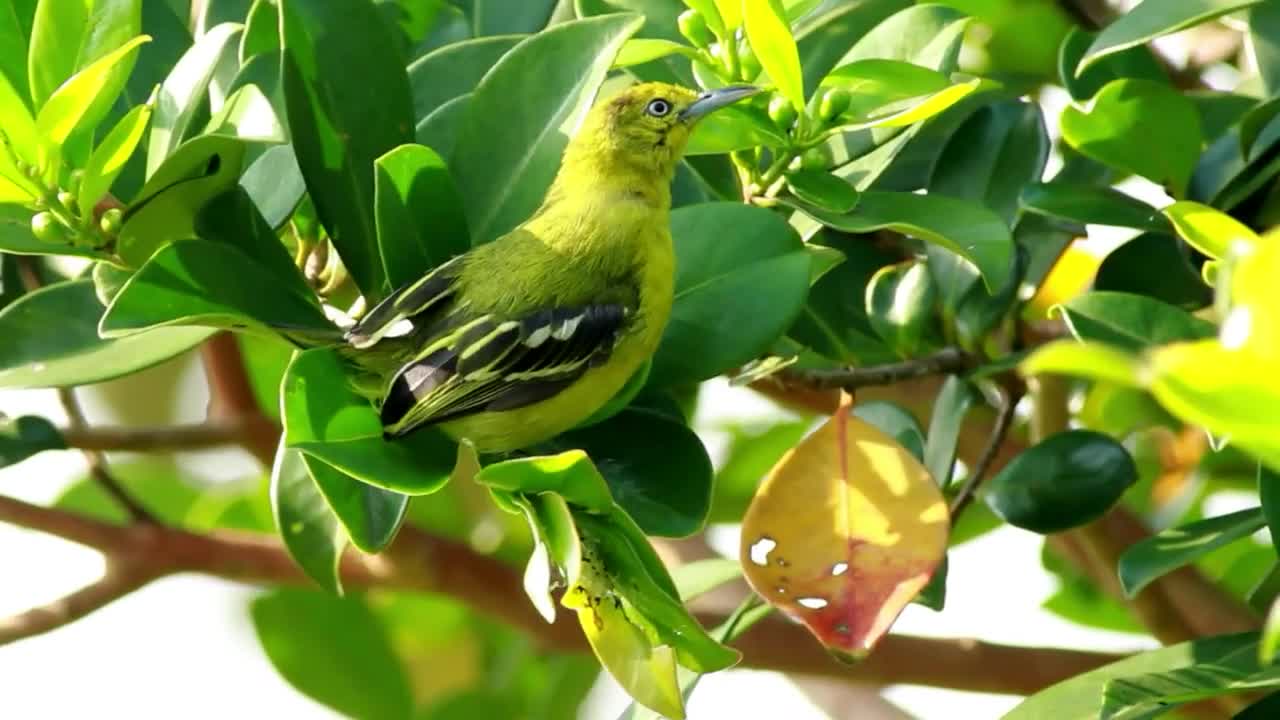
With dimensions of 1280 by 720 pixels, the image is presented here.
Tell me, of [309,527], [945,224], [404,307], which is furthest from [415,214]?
[945,224]

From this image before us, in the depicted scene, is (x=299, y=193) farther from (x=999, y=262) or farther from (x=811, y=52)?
(x=999, y=262)

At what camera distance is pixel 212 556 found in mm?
2164

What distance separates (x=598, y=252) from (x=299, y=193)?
32 centimetres

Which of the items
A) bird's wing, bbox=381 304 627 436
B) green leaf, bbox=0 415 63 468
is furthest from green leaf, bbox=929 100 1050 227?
green leaf, bbox=0 415 63 468

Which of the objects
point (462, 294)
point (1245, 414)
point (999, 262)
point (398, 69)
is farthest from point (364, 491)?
point (1245, 414)

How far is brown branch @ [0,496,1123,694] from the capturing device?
6.59 feet

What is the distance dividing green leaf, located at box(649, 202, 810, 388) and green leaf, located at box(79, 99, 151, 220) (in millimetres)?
479

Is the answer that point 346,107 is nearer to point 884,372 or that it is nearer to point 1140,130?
point 884,372

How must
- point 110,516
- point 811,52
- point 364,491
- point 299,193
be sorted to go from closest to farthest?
point 364,491
point 299,193
point 811,52
point 110,516

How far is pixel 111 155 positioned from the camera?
1.32 m

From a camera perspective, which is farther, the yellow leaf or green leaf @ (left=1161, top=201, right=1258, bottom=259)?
the yellow leaf

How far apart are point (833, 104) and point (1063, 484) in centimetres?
41

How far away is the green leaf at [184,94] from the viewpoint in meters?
1.37

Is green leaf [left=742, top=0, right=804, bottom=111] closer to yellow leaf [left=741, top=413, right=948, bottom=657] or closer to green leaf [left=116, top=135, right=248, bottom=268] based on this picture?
yellow leaf [left=741, top=413, right=948, bottom=657]
